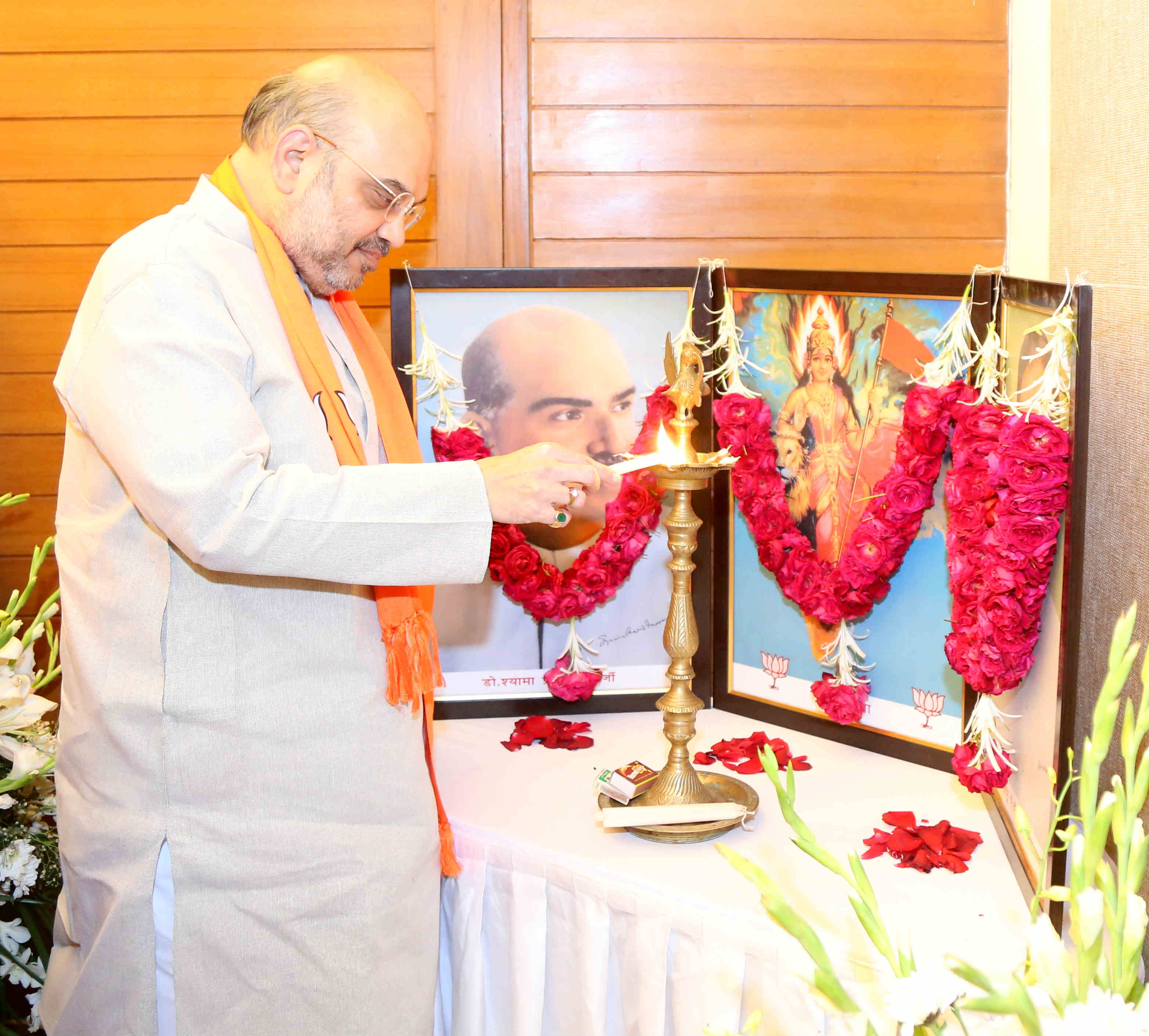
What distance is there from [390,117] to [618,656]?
114 cm

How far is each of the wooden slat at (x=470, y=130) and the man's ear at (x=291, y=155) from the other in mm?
940

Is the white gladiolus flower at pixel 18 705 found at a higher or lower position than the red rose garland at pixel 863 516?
lower

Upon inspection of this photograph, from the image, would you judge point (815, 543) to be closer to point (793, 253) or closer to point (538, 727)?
point (538, 727)

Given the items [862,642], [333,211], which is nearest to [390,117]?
[333,211]

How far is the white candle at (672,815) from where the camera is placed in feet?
5.74

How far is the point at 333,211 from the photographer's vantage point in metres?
1.60

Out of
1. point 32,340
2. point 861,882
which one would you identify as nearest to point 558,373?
point 32,340

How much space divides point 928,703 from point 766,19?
1.43 metres

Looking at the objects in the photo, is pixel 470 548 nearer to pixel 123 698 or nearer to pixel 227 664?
pixel 227 664

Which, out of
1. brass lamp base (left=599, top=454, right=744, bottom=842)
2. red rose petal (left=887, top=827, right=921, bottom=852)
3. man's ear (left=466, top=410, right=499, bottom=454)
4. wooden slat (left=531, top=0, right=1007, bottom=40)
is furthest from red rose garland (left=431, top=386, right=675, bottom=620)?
wooden slat (left=531, top=0, right=1007, bottom=40)

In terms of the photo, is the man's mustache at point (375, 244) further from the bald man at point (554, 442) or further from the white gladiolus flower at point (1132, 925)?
the white gladiolus flower at point (1132, 925)

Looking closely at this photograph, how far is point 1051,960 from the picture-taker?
700mm

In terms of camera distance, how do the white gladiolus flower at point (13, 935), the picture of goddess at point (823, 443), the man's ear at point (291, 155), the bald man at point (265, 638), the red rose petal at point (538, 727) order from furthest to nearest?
the red rose petal at point (538, 727)
the picture of goddess at point (823, 443)
the white gladiolus flower at point (13, 935)
the man's ear at point (291, 155)
the bald man at point (265, 638)

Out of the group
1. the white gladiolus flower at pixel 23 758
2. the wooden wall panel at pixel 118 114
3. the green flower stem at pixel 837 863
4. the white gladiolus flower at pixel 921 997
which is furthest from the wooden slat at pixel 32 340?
the white gladiolus flower at pixel 921 997
